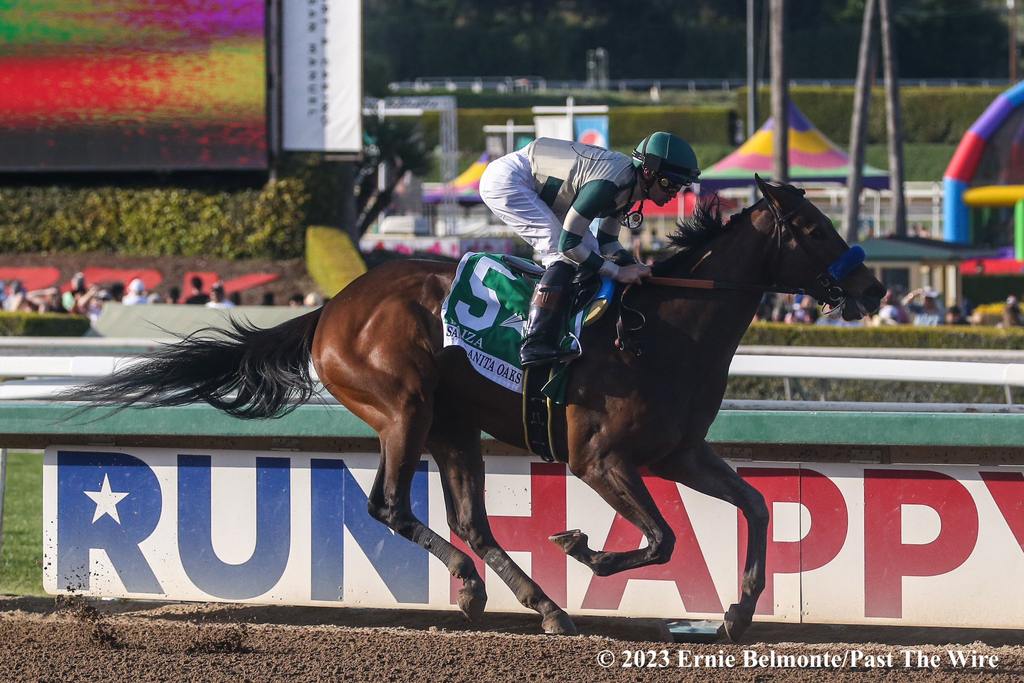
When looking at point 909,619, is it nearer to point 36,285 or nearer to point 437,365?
point 437,365

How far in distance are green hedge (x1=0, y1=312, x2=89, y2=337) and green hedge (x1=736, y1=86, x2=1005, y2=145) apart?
A: 124ft

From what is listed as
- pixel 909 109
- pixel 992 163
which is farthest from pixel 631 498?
pixel 909 109

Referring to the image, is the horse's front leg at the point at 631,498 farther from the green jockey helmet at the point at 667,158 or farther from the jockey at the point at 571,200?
the green jockey helmet at the point at 667,158

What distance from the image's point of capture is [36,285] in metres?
17.7

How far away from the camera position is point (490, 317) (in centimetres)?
475

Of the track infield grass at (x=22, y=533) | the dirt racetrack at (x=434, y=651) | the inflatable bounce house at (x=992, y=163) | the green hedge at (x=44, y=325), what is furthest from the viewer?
the inflatable bounce house at (x=992, y=163)

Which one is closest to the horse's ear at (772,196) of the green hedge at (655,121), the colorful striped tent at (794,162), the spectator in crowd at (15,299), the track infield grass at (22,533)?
the track infield grass at (22,533)

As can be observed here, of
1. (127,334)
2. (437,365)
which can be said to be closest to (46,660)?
(437,365)

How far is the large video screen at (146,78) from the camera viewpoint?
56.9ft

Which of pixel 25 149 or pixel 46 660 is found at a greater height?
pixel 25 149

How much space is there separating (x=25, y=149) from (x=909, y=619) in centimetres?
1505

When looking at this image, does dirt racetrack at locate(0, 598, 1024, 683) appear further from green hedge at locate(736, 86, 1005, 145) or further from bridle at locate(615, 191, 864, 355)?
green hedge at locate(736, 86, 1005, 145)

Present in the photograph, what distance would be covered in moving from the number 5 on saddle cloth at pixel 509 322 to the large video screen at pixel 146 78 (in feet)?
43.3

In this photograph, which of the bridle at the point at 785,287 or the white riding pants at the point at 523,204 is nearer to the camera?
the bridle at the point at 785,287
